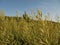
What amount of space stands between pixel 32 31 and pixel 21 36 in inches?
23.1

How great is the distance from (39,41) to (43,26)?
64cm

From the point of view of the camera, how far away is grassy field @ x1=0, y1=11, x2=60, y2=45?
848 cm

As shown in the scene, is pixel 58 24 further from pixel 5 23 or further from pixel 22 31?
pixel 5 23

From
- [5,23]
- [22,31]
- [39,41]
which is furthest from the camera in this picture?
[5,23]

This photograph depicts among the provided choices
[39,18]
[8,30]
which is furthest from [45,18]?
[8,30]

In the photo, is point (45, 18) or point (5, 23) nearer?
point (45, 18)

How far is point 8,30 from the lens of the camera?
1012cm

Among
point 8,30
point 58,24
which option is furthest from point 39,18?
point 8,30

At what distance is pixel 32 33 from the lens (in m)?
9.14

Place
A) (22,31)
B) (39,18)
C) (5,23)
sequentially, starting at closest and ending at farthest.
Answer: (39,18), (22,31), (5,23)

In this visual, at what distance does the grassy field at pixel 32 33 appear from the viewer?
8.48 m

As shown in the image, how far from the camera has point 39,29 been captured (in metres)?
8.57

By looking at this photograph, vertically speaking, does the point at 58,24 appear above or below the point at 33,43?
above

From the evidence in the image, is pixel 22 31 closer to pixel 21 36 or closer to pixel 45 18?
pixel 21 36
